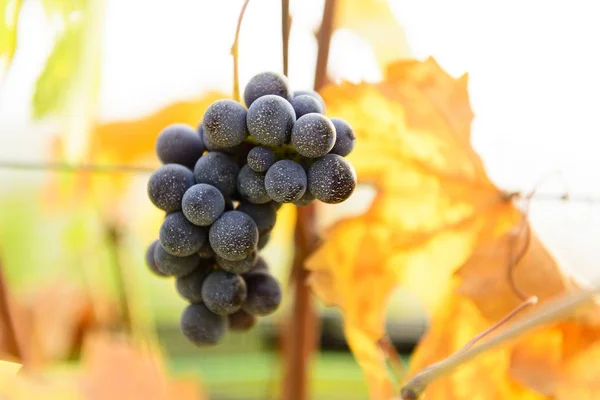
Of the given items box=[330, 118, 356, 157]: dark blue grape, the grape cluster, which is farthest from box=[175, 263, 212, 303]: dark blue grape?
box=[330, 118, 356, 157]: dark blue grape

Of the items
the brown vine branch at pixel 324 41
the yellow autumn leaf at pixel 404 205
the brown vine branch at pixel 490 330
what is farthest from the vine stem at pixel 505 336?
the brown vine branch at pixel 324 41

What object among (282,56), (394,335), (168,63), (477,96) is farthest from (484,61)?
(394,335)

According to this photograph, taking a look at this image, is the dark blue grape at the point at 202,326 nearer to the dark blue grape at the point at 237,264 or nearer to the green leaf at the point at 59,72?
the dark blue grape at the point at 237,264

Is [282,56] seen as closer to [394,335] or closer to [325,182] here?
[325,182]

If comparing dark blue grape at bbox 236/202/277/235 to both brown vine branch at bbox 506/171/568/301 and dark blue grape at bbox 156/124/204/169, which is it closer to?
dark blue grape at bbox 156/124/204/169

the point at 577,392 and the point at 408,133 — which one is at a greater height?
the point at 408,133

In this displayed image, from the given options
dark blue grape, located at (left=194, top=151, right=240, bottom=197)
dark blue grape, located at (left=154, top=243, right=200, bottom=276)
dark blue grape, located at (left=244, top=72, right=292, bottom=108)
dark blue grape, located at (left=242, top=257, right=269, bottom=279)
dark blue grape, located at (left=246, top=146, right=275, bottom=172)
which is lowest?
dark blue grape, located at (left=242, top=257, right=269, bottom=279)

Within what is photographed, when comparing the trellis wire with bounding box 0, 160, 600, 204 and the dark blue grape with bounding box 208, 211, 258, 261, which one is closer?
the dark blue grape with bounding box 208, 211, 258, 261

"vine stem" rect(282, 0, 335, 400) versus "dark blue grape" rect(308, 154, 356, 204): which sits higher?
"dark blue grape" rect(308, 154, 356, 204)
